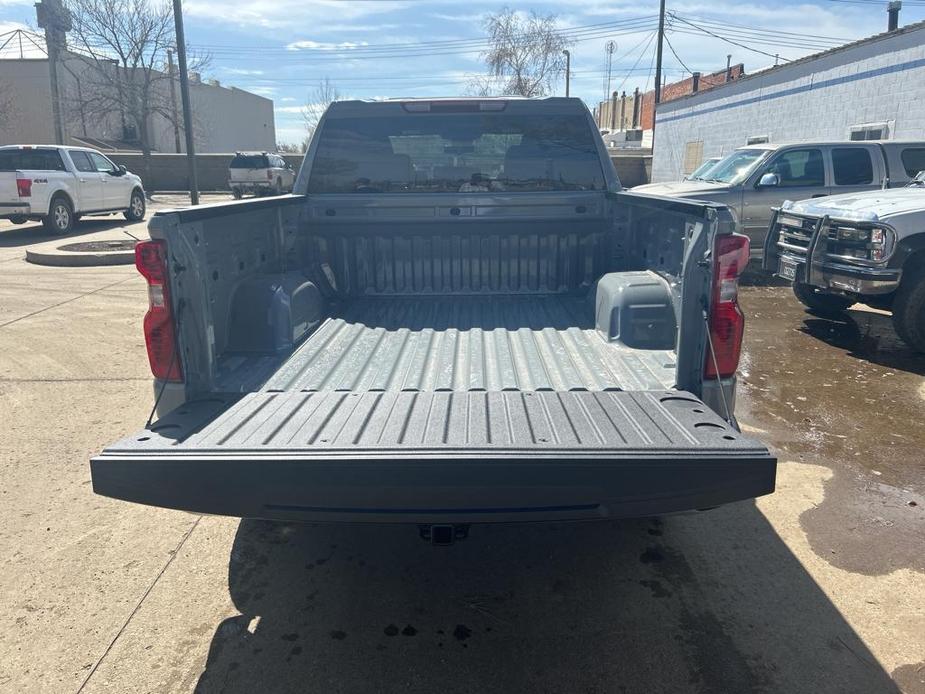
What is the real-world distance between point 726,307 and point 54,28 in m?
39.0

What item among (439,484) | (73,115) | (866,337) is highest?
(73,115)

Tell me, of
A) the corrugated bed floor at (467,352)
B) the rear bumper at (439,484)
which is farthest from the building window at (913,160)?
the rear bumper at (439,484)

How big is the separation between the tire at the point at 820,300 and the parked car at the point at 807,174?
104 inches

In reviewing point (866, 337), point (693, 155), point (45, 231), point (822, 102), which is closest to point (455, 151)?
point (866, 337)

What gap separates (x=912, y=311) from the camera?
22.4ft

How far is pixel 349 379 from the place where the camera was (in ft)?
11.4

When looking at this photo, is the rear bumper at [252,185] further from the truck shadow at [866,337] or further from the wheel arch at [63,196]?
the truck shadow at [866,337]

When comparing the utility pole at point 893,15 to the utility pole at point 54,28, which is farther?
the utility pole at point 54,28

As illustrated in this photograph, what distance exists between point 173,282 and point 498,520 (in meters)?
1.65

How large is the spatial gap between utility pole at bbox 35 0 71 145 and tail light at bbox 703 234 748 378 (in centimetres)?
3684

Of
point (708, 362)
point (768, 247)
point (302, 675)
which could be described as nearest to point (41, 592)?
point (302, 675)

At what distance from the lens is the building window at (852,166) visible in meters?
10.9

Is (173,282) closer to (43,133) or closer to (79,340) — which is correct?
(79,340)

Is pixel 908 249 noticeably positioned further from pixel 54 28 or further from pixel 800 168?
Answer: pixel 54 28
